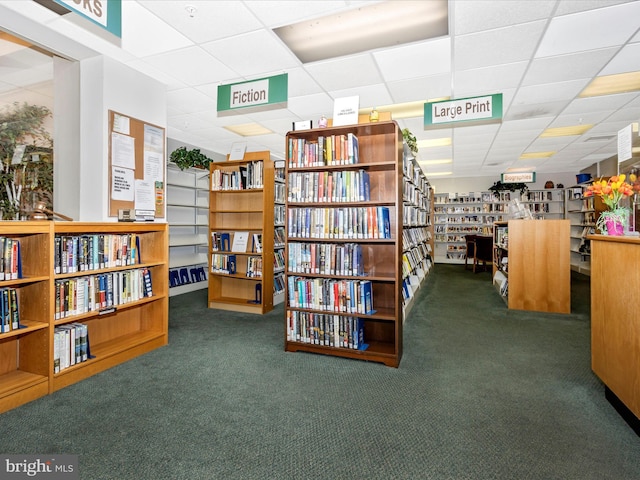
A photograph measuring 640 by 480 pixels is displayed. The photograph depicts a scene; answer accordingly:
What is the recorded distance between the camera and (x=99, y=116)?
3424 mm

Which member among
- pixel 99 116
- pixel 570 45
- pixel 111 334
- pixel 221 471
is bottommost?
pixel 221 471

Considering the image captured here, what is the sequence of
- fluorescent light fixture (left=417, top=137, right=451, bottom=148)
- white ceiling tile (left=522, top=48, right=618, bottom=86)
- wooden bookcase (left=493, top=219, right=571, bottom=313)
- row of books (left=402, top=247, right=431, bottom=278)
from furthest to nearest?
fluorescent light fixture (left=417, top=137, right=451, bottom=148), wooden bookcase (left=493, top=219, right=571, bottom=313), row of books (left=402, top=247, right=431, bottom=278), white ceiling tile (left=522, top=48, right=618, bottom=86)

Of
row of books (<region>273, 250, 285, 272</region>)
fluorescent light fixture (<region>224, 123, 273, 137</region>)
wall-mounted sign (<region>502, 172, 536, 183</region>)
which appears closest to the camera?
row of books (<region>273, 250, 285, 272</region>)

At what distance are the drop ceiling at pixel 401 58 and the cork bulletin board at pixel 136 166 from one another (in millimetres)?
698

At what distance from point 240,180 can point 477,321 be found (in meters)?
3.72

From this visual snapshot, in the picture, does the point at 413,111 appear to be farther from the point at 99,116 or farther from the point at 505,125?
the point at 99,116

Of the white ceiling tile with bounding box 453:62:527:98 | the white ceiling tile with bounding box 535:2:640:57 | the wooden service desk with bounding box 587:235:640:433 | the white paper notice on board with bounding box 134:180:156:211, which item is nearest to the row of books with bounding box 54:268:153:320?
the white paper notice on board with bounding box 134:180:156:211

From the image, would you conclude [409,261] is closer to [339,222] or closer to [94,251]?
[339,222]

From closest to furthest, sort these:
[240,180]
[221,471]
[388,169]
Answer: [221,471] → [388,169] → [240,180]

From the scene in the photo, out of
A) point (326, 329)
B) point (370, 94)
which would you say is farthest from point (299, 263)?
point (370, 94)

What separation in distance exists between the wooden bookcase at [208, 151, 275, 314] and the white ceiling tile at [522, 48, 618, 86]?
11.1 ft

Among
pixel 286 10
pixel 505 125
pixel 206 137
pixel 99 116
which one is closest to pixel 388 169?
pixel 286 10

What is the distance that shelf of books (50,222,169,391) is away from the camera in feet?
8.32

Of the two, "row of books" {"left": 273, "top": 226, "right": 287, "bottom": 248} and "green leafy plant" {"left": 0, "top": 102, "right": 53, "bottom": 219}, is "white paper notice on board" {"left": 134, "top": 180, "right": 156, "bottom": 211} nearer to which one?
"green leafy plant" {"left": 0, "top": 102, "right": 53, "bottom": 219}
